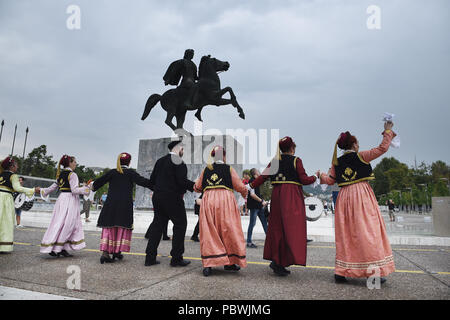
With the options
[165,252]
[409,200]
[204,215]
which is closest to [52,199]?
[165,252]

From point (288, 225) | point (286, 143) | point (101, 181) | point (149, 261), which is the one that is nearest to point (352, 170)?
point (286, 143)

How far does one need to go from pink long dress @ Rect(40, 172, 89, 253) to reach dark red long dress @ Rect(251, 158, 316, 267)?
124 inches

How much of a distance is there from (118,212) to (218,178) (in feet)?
6.03

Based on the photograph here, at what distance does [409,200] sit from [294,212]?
5602 centimetres

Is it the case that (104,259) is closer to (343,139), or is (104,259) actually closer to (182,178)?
(182,178)

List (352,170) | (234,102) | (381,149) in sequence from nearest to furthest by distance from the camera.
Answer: (381,149) → (352,170) → (234,102)

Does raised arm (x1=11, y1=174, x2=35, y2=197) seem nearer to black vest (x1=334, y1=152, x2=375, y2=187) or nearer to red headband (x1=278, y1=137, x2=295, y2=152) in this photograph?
red headband (x1=278, y1=137, x2=295, y2=152)

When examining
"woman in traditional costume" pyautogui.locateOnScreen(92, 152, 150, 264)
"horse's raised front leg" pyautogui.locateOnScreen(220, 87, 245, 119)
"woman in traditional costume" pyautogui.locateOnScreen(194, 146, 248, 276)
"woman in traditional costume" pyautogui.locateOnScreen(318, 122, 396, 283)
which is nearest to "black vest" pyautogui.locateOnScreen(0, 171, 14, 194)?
"woman in traditional costume" pyautogui.locateOnScreen(92, 152, 150, 264)

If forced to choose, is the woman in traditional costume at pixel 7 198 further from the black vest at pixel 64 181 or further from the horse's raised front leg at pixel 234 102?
the horse's raised front leg at pixel 234 102

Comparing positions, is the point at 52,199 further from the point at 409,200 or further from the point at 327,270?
the point at 409,200

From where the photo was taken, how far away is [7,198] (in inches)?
220

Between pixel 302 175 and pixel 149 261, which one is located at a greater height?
pixel 302 175

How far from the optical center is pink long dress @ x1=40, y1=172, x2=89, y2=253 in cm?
491

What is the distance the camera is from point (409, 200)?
50375mm
